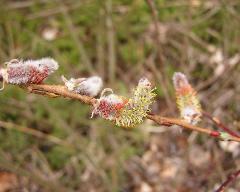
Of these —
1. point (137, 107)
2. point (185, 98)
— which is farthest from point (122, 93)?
point (137, 107)

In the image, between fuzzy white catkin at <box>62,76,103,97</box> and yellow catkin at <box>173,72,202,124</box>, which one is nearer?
fuzzy white catkin at <box>62,76,103,97</box>

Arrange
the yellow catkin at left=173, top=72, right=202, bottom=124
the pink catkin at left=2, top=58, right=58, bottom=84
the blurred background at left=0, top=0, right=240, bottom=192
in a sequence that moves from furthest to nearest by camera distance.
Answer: the blurred background at left=0, top=0, right=240, bottom=192 < the yellow catkin at left=173, top=72, right=202, bottom=124 < the pink catkin at left=2, top=58, right=58, bottom=84

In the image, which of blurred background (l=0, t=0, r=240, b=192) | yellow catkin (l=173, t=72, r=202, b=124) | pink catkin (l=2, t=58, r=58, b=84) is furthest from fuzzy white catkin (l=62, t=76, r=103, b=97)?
blurred background (l=0, t=0, r=240, b=192)

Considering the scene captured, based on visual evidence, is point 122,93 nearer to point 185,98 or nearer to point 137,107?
point 185,98

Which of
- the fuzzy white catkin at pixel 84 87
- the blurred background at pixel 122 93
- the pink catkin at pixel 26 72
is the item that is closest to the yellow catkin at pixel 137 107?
the fuzzy white catkin at pixel 84 87

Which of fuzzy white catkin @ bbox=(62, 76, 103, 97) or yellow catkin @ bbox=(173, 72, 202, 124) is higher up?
yellow catkin @ bbox=(173, 72, 202, 124)

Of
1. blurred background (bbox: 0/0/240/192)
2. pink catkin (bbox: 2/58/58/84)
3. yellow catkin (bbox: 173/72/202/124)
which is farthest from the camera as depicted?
blurred background (bbox: 0/0/240/192)

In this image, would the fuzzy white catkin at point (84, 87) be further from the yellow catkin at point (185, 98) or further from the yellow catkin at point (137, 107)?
the yellow catkin at point (185, 98)

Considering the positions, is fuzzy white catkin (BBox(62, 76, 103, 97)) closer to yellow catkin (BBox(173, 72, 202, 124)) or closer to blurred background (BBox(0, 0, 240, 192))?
yellow catkin (BBox(173, 72, 202, 124))

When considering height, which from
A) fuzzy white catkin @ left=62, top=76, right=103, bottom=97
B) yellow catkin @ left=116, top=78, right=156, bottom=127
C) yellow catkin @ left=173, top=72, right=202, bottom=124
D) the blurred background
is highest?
the blurred background
